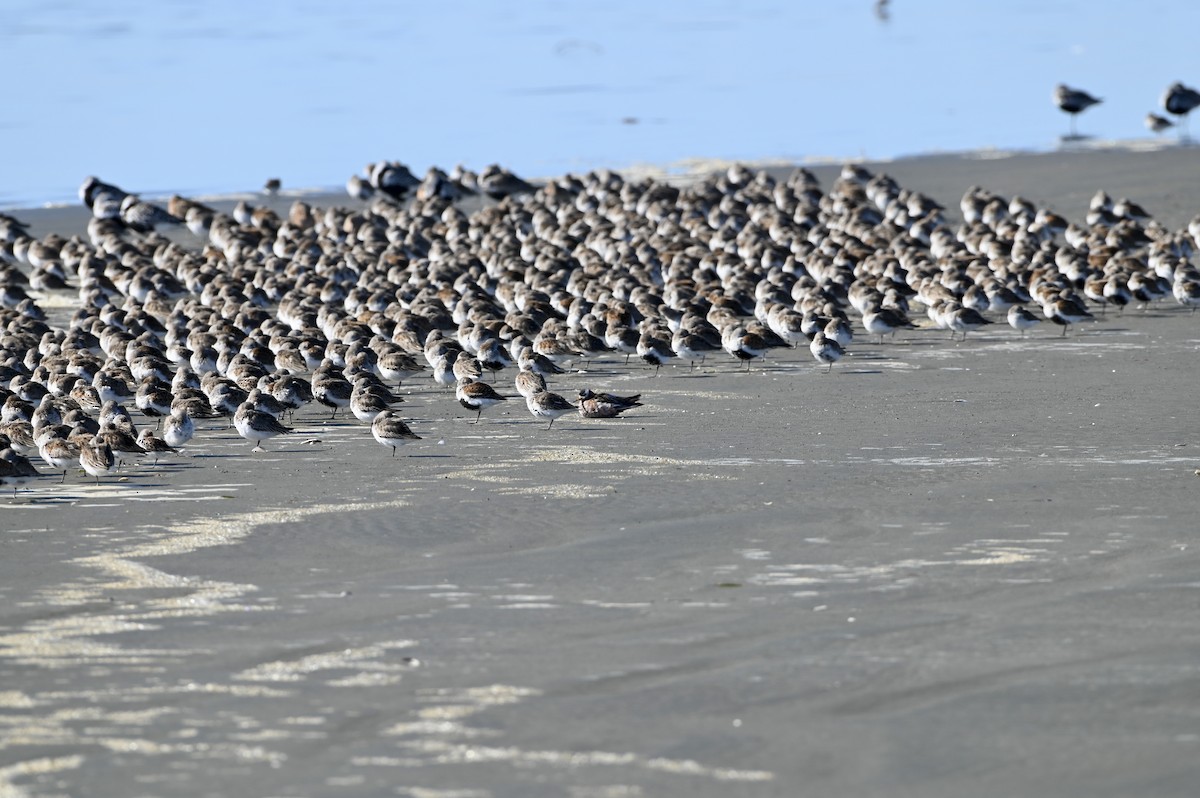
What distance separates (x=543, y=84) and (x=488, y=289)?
33.2m

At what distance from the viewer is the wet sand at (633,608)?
26.4ft

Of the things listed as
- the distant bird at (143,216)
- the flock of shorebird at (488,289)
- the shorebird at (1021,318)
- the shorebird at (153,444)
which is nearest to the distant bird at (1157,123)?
the flock of shorebird at (488,289)

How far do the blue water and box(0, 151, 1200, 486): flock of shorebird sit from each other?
26.9 ft

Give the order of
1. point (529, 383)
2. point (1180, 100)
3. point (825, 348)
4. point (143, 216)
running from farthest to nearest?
point (1180, 100)
point (143, 216)
point (825, 348)
point (529, 383)

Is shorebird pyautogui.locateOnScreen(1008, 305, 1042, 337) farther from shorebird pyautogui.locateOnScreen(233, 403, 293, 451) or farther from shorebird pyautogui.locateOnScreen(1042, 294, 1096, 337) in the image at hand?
shorebird pyautogui.locateOnScreen(233, 403, 293, 451)

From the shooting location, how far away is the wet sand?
8.05 meters

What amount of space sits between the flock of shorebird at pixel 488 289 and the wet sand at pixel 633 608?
24.4 inches

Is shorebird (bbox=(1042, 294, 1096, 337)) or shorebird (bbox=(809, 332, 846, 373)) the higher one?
shorebird (bbox=(1042, 294, 1096, 337))

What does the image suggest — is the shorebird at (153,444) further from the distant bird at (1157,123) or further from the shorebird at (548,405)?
the distant bird at (1157,123)

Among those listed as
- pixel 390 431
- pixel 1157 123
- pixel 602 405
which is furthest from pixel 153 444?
pixel 1157 123

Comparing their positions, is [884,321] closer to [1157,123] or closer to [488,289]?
[488,289]

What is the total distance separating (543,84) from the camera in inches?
2205

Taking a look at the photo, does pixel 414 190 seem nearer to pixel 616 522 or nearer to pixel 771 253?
pixel 771 253

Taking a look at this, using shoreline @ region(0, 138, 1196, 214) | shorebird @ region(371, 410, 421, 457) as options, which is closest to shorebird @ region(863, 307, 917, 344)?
shorebird @ region(371, 410, 421, 457)
